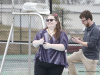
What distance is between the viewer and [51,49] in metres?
3.23

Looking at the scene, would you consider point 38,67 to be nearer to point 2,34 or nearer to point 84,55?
point 84,55

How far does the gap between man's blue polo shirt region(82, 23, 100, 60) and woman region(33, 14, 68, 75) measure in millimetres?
652

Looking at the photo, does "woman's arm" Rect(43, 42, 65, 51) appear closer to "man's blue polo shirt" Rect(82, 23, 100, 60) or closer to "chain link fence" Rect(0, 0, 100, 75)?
"man's blue polo shirt" Rect(82, 23, 100, 60)

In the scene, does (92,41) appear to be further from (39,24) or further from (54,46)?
(39,24)

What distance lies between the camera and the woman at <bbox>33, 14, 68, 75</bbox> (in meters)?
3.20

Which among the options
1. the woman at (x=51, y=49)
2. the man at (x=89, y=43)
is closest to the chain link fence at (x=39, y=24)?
the man at (x=89, y=43)

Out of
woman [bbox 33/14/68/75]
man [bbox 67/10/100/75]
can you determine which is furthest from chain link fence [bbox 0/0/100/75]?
woman [bbox 33/14/68/75]

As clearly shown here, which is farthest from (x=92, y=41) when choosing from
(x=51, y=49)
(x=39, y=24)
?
(x=39, y=24)

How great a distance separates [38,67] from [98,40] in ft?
3.75

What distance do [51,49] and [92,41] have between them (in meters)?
0.83

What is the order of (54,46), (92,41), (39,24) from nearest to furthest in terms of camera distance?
(54,46), (92,41), (39,24)

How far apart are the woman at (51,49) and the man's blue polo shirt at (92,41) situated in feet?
2.14

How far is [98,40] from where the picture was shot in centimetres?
387

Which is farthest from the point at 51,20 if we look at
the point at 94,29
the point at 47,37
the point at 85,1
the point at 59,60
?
the point at 85,1
